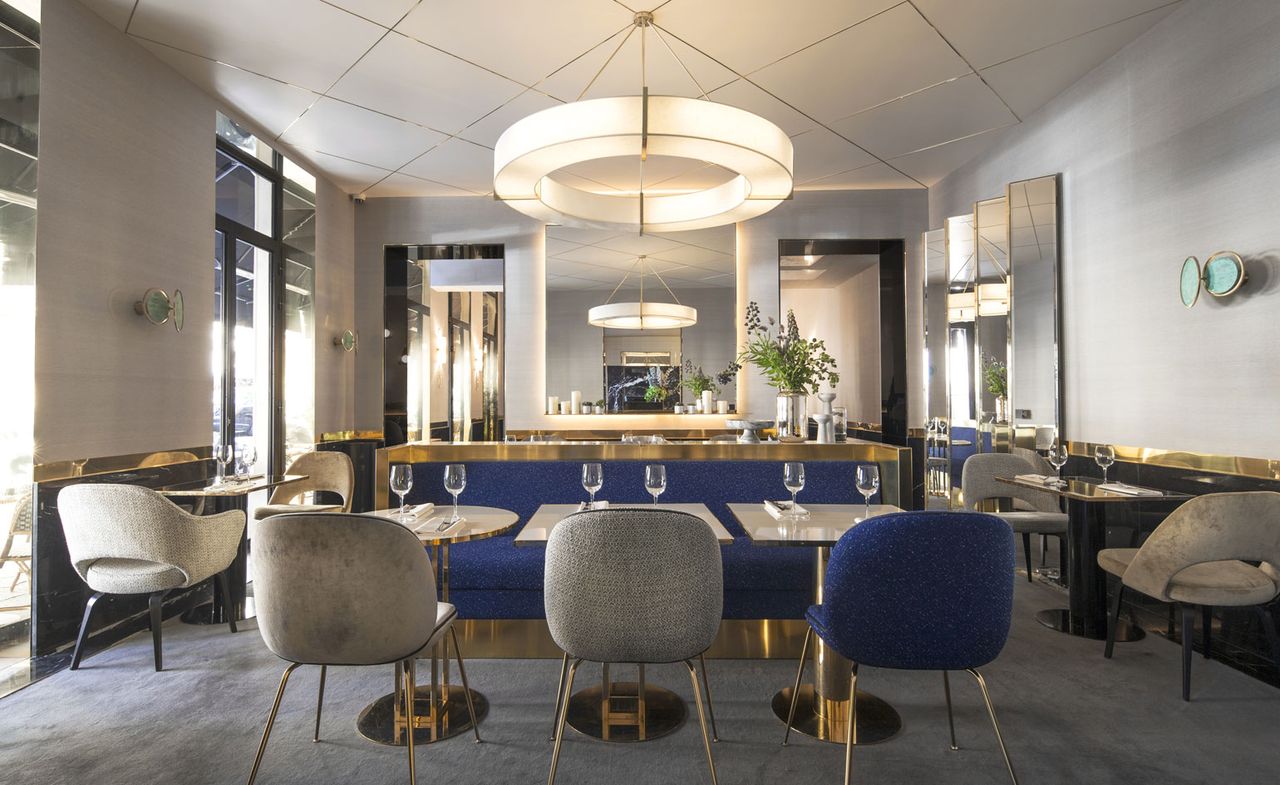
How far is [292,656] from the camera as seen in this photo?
6.33ft

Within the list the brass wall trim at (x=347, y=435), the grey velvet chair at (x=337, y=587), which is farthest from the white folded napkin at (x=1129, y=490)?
the brass wall trim at (x=347, y=435)

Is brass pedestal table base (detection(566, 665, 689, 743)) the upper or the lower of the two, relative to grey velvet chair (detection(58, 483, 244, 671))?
lower

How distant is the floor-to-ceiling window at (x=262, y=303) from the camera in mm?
4641

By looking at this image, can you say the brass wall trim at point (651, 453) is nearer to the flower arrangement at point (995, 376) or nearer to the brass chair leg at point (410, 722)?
the brass chair leg at point (410, 722)

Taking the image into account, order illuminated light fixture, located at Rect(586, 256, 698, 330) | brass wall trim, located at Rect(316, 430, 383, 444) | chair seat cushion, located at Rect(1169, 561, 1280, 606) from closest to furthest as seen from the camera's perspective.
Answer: chair seat cushion, located at Rect(1169, 561, 1280, 606), brass wall trim, located at Rect(316, 430, 383, 444), illuminated light fixture, located at Rect(586, 256, 698, 330)

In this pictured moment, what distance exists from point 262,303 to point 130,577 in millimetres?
2705

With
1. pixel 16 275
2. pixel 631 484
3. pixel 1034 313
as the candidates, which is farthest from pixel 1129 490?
pixel 16 275

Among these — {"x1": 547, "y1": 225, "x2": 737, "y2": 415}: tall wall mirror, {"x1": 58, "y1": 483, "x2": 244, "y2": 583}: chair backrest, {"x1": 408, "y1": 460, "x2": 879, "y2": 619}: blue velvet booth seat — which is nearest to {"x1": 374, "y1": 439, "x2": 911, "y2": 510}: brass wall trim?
{"x1": 408, "y1": 460, "x2": 879, "y2": 619}: blue velvet booth seat

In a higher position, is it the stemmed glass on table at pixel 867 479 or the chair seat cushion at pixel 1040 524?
the stemmed glass on table at pixel 867 479

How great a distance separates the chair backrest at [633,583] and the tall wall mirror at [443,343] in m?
4.64

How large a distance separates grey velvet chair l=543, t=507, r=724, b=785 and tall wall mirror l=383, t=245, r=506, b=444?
4.64 metres

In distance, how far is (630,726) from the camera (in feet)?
7.96

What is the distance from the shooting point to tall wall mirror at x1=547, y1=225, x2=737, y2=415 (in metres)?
6.37

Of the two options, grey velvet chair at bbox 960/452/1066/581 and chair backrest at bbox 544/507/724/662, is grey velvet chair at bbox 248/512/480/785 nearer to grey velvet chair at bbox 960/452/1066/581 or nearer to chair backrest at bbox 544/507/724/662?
chair backrest at bbox 544/507/724/662
